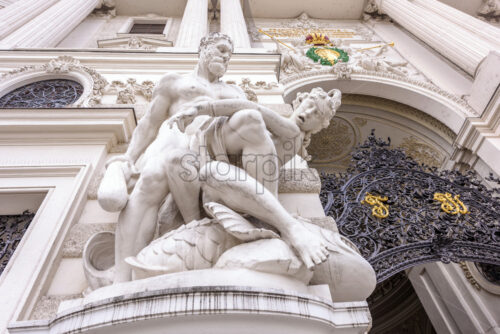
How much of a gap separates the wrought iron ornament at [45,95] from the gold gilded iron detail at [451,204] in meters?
5.92

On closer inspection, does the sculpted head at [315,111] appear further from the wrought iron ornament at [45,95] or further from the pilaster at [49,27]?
the pilaster at [49,27]

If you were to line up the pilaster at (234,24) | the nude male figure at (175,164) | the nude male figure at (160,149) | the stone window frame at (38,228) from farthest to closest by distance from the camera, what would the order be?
the pilaster at (234,24)
the stone window frame at (38,228)
the nude male figure at (160,149)
the nude male figure at (175,164)

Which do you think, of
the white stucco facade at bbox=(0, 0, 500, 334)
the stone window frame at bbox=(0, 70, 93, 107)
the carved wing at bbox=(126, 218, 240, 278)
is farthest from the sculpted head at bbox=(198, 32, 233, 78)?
the stone window frame at bbox=(0, 70, 93, 107)

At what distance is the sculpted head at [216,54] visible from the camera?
3568 mm

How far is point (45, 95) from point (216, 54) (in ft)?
13.6

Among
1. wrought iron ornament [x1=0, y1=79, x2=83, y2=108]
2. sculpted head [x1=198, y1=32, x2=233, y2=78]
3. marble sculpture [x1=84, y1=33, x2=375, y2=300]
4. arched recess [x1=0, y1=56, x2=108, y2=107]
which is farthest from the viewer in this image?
arched recess [x1=0, y1=56, x2=108, y2=107]

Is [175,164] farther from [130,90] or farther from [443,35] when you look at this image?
[443,35]

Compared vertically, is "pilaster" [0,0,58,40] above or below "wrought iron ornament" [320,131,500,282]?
below

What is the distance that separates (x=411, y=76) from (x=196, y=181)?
353 inches

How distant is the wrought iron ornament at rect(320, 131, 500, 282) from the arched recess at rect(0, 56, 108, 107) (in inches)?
161

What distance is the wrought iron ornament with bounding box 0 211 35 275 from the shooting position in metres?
3.60

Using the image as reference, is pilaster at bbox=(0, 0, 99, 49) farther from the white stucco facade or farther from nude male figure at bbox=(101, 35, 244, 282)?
nude male figure at bbox=(101, 35, 244, 282)

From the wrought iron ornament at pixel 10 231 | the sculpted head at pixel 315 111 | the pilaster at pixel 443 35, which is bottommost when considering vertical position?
the wrought iron ornament at pixel 10 231

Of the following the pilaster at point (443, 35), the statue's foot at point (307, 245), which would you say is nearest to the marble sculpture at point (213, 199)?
the statue's foot at point (307, 245)
